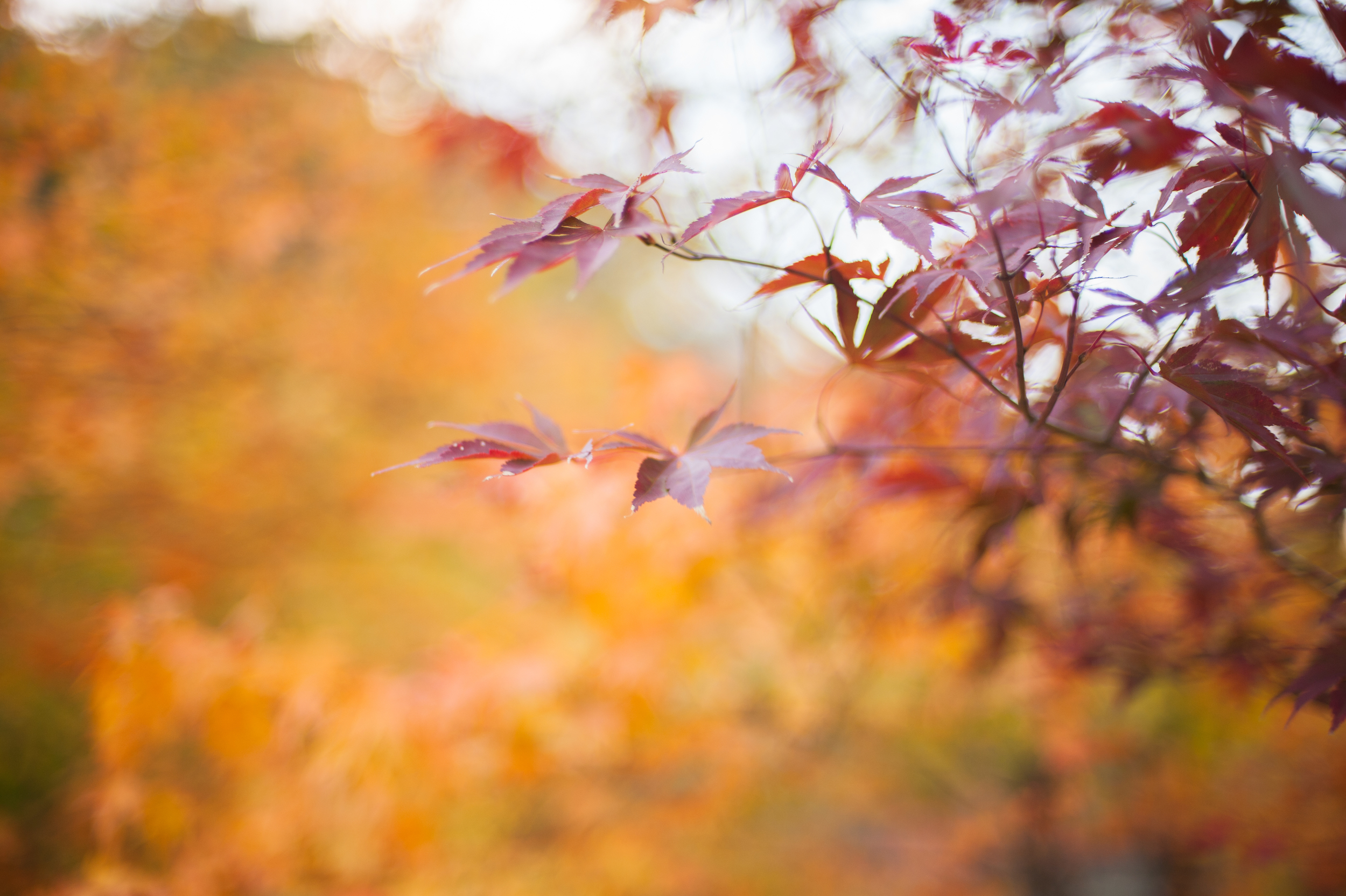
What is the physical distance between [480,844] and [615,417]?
1548 millimetres

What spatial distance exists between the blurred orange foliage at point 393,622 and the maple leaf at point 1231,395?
60 cm

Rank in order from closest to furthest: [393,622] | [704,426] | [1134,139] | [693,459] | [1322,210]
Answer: [1322,210] → [1134,139] → [693,459] → [704,426] → [393,622]

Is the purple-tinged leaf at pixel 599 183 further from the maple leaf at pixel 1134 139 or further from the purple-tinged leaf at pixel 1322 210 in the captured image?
the purple-tinged leaf at pixel 1322 210

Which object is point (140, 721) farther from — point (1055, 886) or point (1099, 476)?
point (1055, 886)

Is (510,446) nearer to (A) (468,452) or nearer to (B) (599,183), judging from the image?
(A) (468,452)

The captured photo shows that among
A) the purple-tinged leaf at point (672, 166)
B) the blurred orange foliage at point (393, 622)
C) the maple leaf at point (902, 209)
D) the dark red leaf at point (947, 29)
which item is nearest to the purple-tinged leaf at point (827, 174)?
the maple leaf at point (902, 209)

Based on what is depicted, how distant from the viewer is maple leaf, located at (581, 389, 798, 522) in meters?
0.61

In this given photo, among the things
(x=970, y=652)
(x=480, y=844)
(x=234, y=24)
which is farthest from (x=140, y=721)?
(x=234, y=24)

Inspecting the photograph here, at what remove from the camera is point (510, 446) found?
696 mm

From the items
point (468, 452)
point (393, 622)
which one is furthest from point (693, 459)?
point (393, 622)

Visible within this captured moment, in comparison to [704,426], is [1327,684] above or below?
below

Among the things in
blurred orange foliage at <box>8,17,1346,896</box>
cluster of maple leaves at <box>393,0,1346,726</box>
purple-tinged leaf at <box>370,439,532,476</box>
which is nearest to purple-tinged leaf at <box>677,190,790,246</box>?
cluster of maple leaves at <box>393,0,1346,726</box>

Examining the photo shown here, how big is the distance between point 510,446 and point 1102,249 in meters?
0.61

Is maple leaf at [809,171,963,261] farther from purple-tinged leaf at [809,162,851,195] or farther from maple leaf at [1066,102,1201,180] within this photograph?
maple leaf at [1066,102,1201,180]
